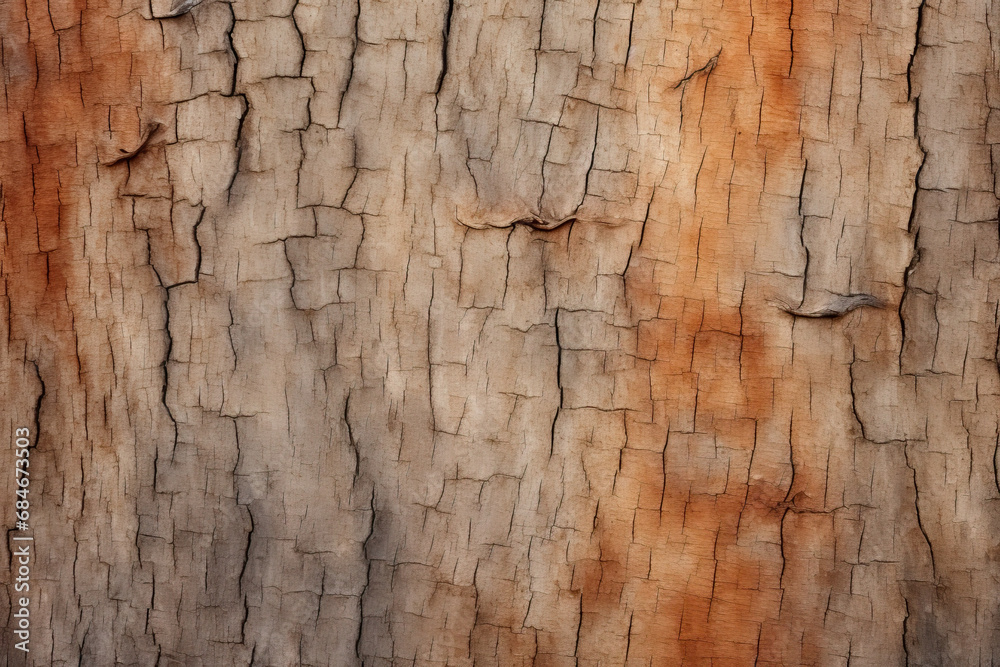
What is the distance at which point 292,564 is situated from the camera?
176cm

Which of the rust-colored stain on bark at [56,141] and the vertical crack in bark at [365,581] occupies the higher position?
the rust-colored stain on bark at [56,141]

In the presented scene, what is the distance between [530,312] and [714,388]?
49 cm

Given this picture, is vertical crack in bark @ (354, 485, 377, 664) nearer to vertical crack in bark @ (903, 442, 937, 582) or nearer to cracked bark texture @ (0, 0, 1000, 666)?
cracked bark texture @ (0, 0, 1000, 666)

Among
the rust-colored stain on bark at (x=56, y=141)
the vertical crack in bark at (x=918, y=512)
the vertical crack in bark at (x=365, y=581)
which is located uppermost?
the rust-colored stain on bark at (x=56, y=141)

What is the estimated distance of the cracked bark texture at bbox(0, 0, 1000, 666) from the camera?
1700 mm

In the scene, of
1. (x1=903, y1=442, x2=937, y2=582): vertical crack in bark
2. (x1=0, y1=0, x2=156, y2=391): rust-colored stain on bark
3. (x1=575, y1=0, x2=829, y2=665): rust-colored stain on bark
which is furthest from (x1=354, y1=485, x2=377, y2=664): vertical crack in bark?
(x1=903, y1=442, x2=937, y2=582): vertical crack in bark

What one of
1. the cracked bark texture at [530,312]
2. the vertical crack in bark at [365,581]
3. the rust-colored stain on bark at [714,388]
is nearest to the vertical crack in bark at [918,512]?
the cracked bark texture at [530,312]

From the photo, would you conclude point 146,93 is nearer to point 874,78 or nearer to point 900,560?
point 874,78

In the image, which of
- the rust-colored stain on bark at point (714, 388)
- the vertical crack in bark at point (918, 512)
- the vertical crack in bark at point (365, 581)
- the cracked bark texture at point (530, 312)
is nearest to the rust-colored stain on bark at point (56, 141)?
the cracked bark texture at point (530, 312)

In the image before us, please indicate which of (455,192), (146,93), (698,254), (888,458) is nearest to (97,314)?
(146,93)

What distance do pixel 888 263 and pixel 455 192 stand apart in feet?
3.54

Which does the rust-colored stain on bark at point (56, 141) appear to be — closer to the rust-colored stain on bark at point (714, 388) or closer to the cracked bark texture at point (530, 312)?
the cracked bark texture at point (530, 312)

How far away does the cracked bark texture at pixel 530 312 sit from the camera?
5.58 feet

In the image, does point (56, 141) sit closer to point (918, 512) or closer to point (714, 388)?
point (714, 388)
